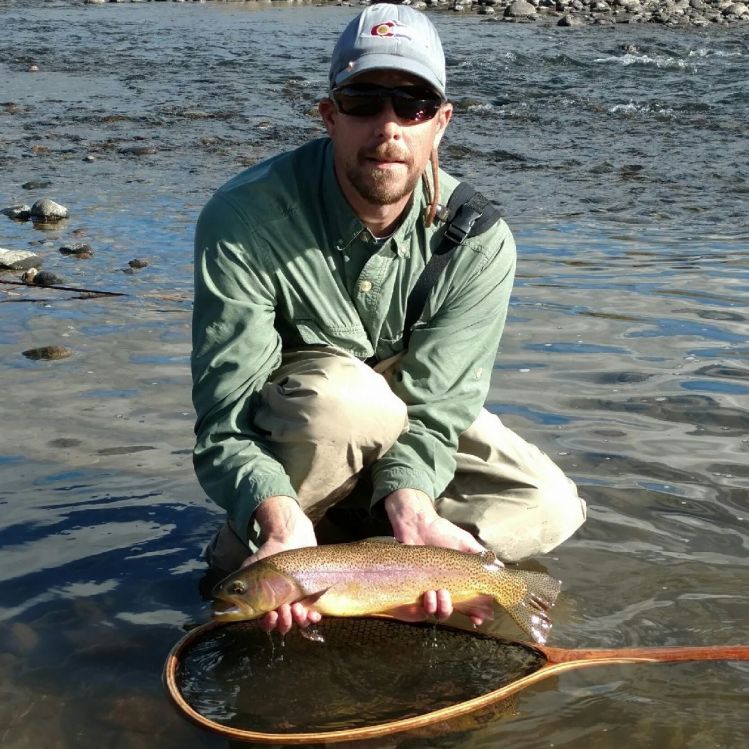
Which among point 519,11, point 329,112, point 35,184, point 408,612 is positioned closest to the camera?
point 408,612

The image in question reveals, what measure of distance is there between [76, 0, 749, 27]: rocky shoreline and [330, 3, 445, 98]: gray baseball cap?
25.7 m

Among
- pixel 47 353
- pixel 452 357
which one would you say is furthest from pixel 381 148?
pixel 47 353

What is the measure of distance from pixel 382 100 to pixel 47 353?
10.6 feet

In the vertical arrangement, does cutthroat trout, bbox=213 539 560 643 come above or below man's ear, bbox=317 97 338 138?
below

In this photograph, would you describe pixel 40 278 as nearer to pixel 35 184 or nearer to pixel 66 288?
pixel 66 288

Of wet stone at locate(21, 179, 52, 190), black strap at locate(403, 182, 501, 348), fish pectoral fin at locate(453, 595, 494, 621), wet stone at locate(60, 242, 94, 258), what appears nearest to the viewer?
fish pectoral fin at locate(453, 595, 494, 621)

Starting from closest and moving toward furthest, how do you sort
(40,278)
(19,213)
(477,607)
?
1. (477,607)
2. (40,278)
3. (19,213)

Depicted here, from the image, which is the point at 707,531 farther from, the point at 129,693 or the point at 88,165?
the point at 88,165

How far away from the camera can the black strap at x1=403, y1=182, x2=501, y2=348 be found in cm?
427

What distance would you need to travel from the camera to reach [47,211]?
1007 centimetres

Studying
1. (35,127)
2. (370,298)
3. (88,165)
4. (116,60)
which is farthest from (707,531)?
(116,60)

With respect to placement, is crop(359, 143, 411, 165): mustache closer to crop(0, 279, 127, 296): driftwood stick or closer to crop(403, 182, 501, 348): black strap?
crop(403, 182, 501, 348): black strap

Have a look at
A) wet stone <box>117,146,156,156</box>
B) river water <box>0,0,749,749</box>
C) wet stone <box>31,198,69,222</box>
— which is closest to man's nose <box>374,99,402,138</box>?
river water <box>0,0,749,749</box>

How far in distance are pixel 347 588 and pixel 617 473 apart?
212 centimetres
